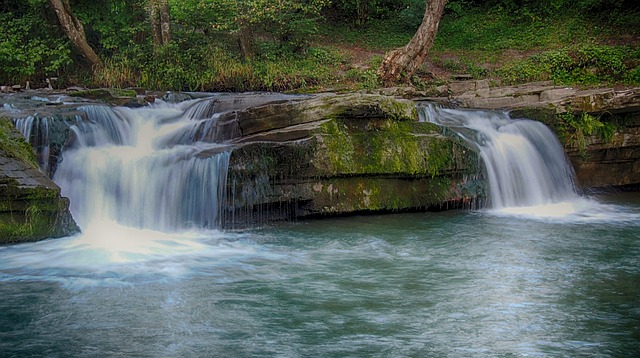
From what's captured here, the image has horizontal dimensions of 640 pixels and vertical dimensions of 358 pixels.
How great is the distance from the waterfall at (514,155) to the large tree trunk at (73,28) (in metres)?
11.3

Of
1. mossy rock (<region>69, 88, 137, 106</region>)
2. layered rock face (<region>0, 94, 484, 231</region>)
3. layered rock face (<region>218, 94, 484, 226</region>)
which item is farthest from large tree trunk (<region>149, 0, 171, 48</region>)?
layered rock face (<region>218, 94, 484, 226</region>)

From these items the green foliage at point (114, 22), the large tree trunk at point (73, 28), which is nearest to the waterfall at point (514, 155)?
the large tree trunk at point (73, 28)

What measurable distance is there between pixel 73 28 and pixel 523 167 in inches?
545

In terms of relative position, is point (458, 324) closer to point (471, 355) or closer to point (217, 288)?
point (471, 355)

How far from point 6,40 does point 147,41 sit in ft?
13.4

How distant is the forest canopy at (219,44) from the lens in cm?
1973

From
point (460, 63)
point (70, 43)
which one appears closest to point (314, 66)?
point (460, 63)

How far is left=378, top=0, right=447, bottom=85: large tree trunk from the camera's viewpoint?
20047 millimetres

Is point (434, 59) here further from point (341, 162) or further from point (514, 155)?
point (341, 162)

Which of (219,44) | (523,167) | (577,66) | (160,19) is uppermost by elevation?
(160,19)

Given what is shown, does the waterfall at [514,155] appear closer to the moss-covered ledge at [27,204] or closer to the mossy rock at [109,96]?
the mossy rock at [109,96]

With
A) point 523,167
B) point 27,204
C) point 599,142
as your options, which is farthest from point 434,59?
point 27,204

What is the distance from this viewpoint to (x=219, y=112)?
13375 millimetres

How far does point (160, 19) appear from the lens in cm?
2091
